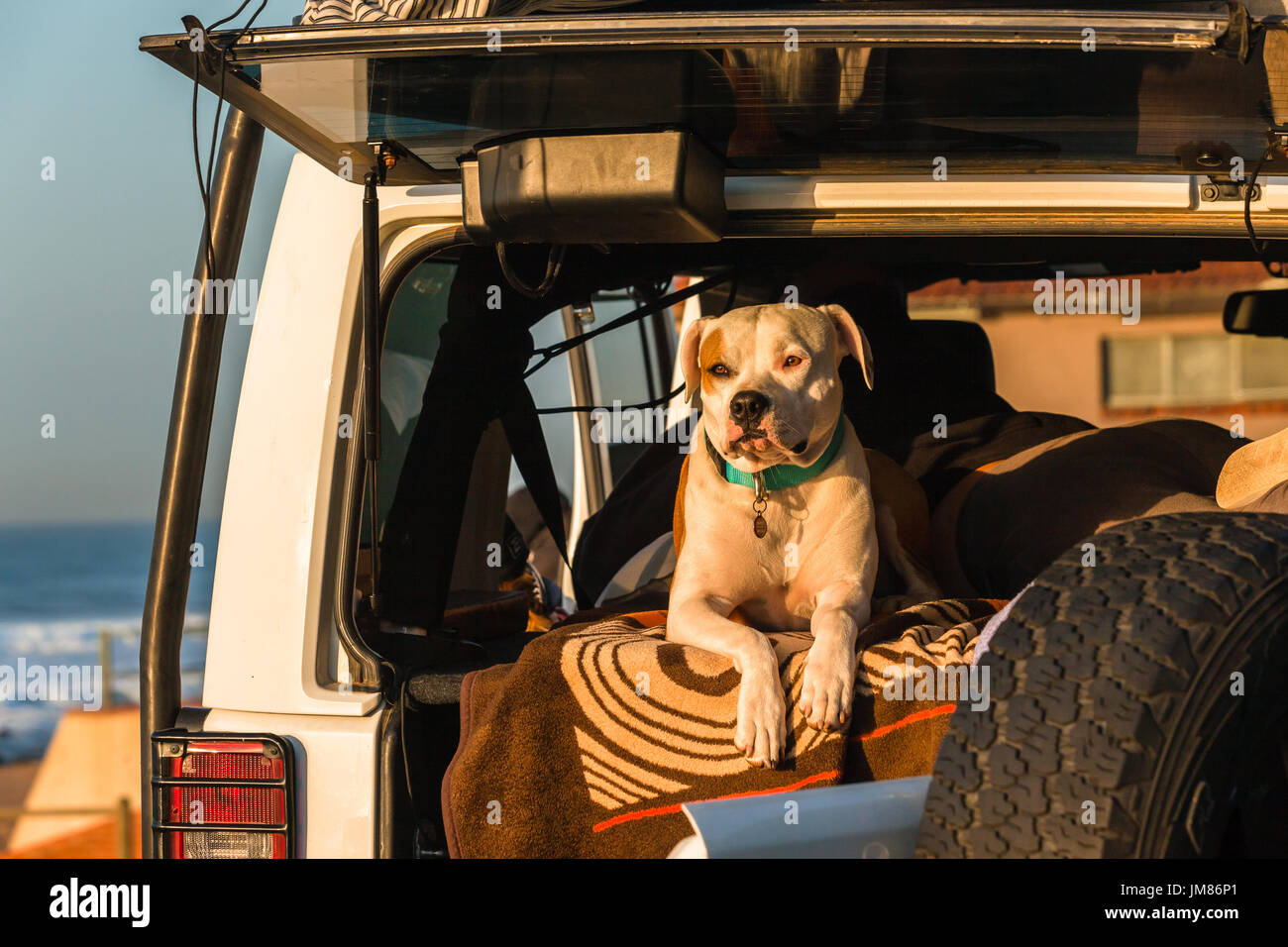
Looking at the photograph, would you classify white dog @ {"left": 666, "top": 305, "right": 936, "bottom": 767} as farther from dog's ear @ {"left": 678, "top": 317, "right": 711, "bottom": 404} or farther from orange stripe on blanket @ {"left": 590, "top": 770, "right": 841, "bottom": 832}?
orange stripe on blanket @ {"left": 590, "top": 770, "right": 841, "bottom": 832}

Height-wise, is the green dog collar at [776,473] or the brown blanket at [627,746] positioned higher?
the green dog collar at [776,473]

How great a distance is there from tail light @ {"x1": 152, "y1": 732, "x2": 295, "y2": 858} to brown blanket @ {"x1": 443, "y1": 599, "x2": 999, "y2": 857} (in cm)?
29

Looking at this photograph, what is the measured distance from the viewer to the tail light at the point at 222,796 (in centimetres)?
227

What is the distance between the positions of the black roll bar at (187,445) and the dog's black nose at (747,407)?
1072mm

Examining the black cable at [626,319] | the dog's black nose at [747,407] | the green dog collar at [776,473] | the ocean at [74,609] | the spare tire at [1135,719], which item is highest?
the black cable at [626,319]

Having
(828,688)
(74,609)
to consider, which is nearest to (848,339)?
(828,688)

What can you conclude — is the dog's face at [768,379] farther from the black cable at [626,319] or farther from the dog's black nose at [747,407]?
the black cable at [626,319]

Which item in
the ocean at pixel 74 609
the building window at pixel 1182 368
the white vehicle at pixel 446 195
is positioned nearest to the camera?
the white vehicle at pixel 446 195

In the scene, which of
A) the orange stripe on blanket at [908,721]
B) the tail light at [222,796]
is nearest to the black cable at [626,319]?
the tail light at [222,796]

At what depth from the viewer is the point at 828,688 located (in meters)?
2.27

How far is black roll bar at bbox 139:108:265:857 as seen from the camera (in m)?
2.40

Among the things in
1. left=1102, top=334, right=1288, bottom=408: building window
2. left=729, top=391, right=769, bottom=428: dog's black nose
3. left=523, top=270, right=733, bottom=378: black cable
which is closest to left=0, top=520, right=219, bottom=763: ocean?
left=523, top=270, right=733, bottom=378: black cable
